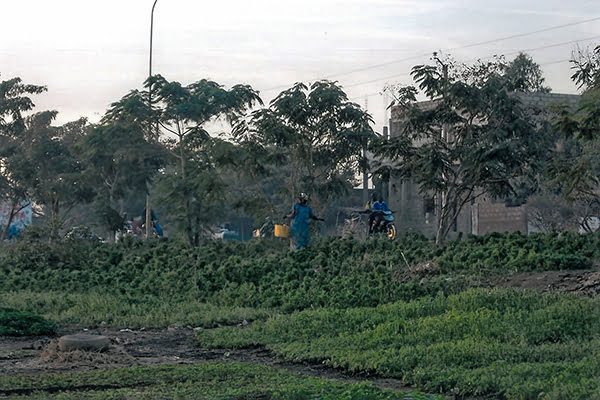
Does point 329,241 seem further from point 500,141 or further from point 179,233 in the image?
point 179,233

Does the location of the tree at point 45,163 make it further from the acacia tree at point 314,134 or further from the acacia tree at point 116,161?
the acacia tree at point 314,134

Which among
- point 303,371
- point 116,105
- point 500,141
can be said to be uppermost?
point 116,105

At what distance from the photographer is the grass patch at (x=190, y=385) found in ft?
32.7

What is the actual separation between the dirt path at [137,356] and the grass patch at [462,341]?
0.21 metres

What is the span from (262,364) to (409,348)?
1.83 m

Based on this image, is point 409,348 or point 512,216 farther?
point 512,216

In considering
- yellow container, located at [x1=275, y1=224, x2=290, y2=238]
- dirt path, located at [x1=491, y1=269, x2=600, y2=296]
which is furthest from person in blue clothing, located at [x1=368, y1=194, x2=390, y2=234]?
dirt path, located at [x1=491, y1=269, x2=600, y2=296]

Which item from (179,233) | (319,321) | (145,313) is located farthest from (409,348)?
(179,233)

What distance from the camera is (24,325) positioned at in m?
16.8

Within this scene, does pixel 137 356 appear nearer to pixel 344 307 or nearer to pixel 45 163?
pixel 344 307

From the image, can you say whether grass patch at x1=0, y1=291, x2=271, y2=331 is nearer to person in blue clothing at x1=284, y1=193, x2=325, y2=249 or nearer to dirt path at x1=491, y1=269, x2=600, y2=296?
dirt path at x1=491, y1=269, x2=600, y2=296

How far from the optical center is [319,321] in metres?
16.0

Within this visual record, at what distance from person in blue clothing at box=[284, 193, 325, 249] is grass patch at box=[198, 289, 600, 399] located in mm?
8236

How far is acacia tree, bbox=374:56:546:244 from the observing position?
23.8 metres
